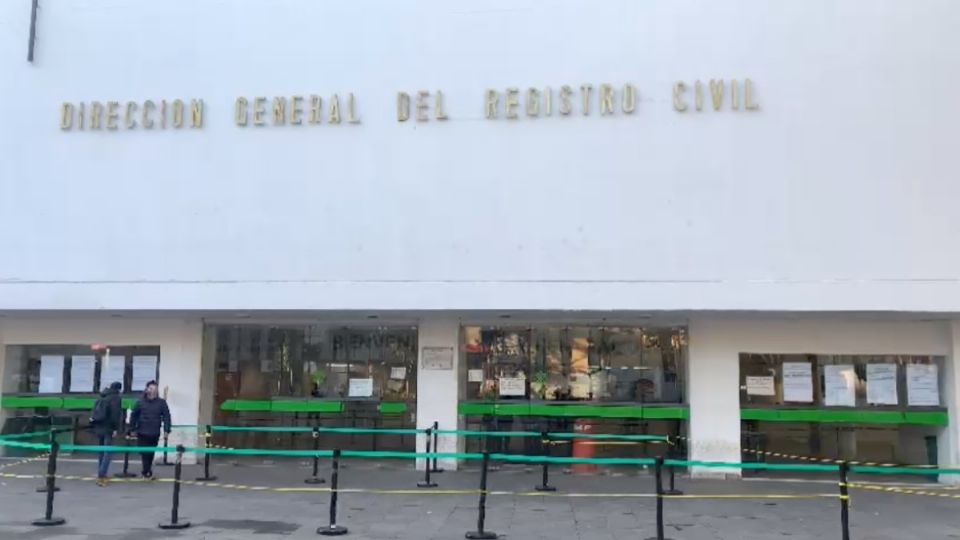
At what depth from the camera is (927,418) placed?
563 inches

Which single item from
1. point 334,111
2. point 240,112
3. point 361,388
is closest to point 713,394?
point 361,388

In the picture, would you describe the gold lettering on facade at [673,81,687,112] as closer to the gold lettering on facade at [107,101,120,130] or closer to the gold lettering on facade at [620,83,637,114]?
the gold lettering on facade at [620,83,637,114]

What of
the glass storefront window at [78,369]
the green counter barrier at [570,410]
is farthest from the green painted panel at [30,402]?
the green counter barrier at [570,410]

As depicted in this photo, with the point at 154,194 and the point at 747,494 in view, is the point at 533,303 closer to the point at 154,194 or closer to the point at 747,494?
the point at 747,494

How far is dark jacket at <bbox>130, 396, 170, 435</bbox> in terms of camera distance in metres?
13.5

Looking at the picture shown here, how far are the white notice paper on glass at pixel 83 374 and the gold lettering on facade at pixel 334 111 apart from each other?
6969mm

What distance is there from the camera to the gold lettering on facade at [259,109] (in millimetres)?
14484

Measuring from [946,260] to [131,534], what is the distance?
12.4 m

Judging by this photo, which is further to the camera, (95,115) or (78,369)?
(78,369)

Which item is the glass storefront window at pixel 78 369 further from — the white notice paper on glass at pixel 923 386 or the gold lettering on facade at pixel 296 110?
the white notice paper on glass at pixel 923 386

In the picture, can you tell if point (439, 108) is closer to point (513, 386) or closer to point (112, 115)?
point (513, 386)

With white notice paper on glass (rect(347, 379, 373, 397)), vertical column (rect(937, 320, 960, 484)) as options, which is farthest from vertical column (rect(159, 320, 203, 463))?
vertical column (rect(937, 320, 960, 484))

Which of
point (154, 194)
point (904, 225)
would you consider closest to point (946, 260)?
point (904, 225)

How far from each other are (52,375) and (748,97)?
46.8 feet
